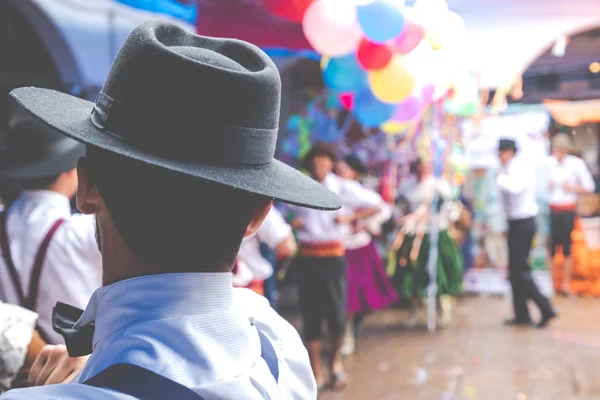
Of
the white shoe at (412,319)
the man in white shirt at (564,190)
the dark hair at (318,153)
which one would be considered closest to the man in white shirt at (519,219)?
the white shoe at (412,319)

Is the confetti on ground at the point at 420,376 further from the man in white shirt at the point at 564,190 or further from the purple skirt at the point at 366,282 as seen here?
the man in white shirt at the point at 564,190

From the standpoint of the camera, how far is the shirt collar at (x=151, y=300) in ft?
2.63

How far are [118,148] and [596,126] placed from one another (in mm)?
7734

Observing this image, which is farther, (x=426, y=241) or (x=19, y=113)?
(x=426, y=241)

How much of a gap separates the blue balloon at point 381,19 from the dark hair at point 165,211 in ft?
8.74

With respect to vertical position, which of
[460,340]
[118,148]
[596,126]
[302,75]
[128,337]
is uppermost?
[118,148]

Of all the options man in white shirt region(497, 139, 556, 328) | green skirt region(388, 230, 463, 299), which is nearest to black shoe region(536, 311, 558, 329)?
man in white shirt region(497, 139, 556, 328)

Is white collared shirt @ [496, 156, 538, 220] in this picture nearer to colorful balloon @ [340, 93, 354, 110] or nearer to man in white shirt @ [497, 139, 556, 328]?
man in white shirt @ [497, 139, 556, 328]

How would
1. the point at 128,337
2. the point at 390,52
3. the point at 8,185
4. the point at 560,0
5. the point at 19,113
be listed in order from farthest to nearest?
1. the point at 560,0
2. the point at 390,52
3. the point at 8,185
4. the point at 19,113
5. the point at 128,337

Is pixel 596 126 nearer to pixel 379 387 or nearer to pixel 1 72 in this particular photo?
pixel 379 387

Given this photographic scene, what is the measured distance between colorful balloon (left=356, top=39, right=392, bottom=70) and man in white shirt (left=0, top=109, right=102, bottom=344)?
2048 mm

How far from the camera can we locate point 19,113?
1938 mm

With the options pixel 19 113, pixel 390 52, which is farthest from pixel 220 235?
pixel 390 52

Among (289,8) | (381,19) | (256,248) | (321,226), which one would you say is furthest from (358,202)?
(381,19)
